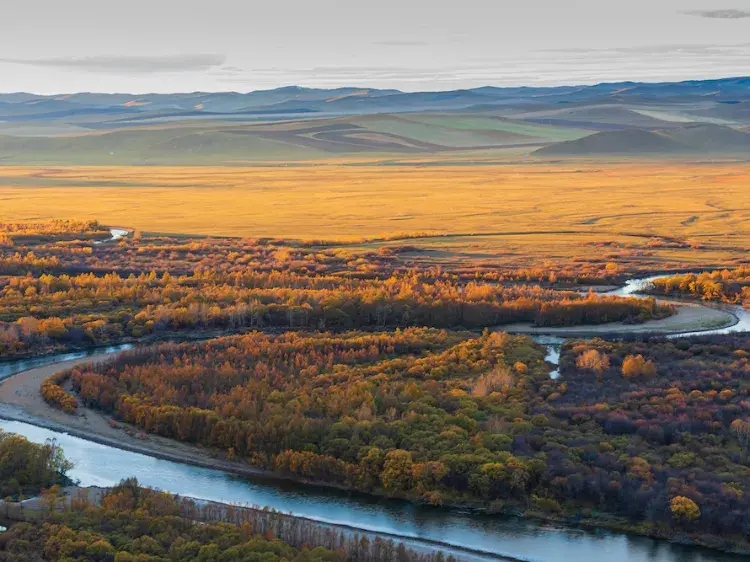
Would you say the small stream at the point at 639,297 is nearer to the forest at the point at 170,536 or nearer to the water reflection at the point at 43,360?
the forest at the point at 170,536

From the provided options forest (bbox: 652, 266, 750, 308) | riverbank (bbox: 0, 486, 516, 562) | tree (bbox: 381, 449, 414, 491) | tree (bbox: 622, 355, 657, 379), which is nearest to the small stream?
forest (bbox: 652, 266, 750, 308)

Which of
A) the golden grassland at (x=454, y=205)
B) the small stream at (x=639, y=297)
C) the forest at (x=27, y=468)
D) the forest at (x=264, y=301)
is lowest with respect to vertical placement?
the golden grassland at (x=454, y=205)

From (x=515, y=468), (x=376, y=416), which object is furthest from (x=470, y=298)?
(x=515, y=468)

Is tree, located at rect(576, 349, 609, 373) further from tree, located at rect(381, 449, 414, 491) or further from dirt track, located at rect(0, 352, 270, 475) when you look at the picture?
dirt track, located at rect(0, 352, 270, 475)

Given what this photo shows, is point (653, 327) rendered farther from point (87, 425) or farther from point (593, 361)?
point (87, 425)

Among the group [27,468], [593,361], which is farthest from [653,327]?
[27,468]

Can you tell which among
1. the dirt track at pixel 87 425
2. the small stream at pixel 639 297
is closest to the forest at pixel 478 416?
the dirt track at pixel 87 425
